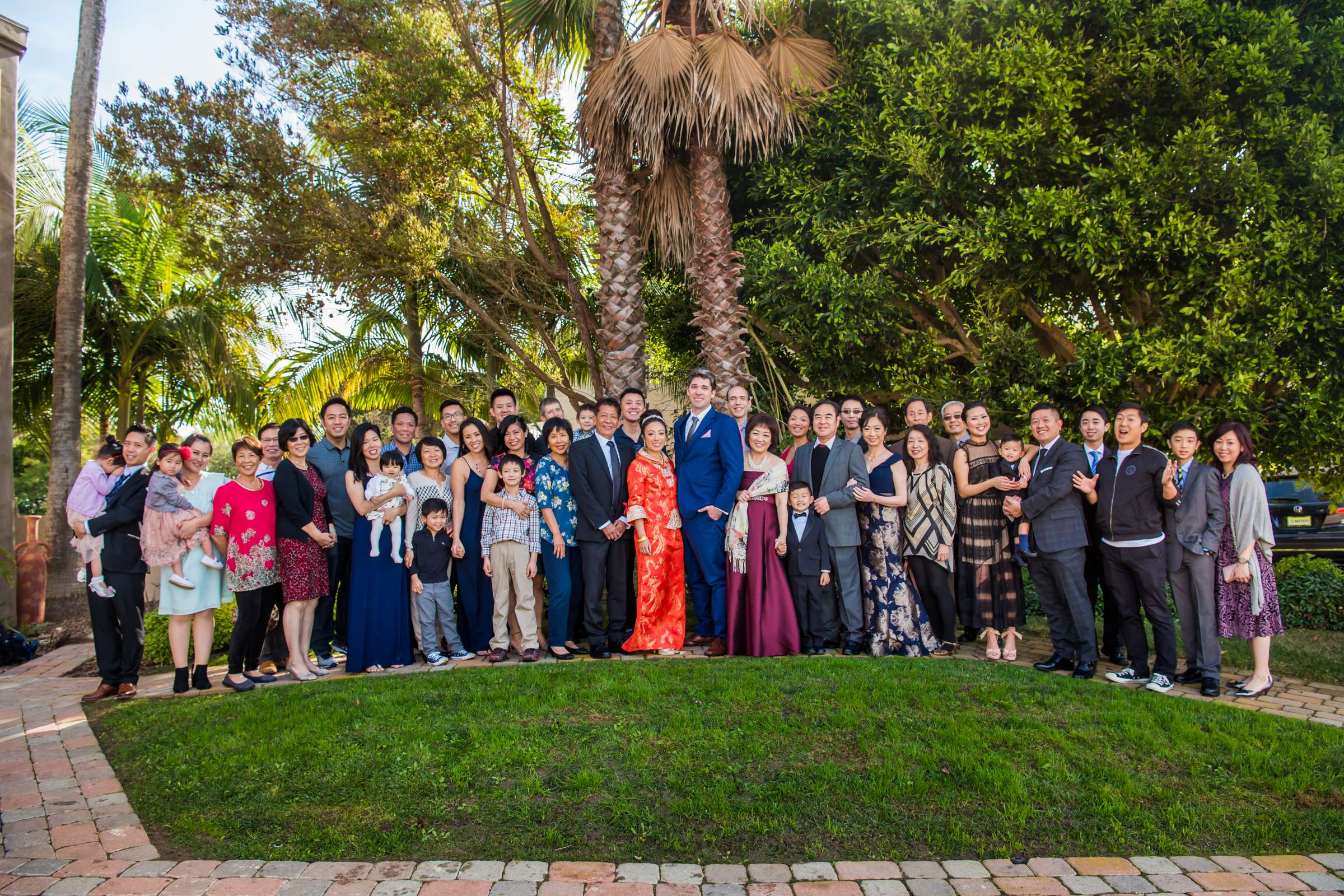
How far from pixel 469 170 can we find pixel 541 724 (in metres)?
7.26

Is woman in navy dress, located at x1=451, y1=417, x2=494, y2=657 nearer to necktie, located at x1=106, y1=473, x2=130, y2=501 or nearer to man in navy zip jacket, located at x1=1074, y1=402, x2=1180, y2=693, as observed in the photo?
necktie, located at x1=106, y1=473, x2=130, y2=501

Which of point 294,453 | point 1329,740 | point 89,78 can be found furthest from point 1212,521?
point 89,78

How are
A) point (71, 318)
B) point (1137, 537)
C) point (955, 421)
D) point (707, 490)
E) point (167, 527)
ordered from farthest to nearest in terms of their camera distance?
point (71, 318), point (955, 421), point (707, 490), point (167, 527), point (1137, 537)

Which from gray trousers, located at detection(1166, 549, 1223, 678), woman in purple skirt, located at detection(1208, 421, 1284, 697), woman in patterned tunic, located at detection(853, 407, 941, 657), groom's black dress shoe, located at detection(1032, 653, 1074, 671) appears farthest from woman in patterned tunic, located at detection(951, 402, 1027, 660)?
woman in purple skirt, located at detection(1208, 421, 1284, 697)

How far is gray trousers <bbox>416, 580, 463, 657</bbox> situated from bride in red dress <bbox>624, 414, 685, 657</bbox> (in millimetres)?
1369

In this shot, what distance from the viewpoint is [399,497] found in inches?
260

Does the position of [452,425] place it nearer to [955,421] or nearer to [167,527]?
[167,527]

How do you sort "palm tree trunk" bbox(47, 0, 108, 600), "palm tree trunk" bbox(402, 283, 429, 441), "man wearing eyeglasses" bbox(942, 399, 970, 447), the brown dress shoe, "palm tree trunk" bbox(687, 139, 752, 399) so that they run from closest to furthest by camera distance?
the brown dress shoe, "man wearing eyeglasses" bbox(942, 399, 970, 447), "palm tree trunk" bbox(687, 139, 752, 399), "palm tree trunk" bbox(47, 0, 108, 600), "palm tree trunk" bbox(402, 283, 429, 441)

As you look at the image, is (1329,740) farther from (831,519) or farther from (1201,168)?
(1201,168)

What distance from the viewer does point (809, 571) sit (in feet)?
21.7

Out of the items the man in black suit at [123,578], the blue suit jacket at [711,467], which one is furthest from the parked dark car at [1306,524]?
the man in black suit at [123,578]

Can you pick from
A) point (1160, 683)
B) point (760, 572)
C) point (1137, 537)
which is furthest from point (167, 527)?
point (1160, 683)

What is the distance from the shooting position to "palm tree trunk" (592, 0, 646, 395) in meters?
9.35

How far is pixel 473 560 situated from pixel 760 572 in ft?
7.35
